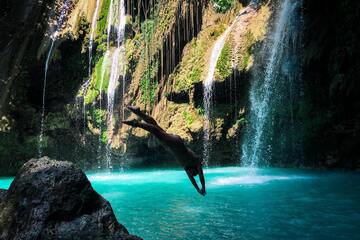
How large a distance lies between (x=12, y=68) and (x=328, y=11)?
14229 mm

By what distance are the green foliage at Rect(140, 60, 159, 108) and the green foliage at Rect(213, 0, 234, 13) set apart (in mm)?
3388

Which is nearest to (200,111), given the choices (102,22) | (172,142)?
(102,22)

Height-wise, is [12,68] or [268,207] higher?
[12,68]

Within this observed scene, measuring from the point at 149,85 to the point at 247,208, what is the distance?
10.4 meters

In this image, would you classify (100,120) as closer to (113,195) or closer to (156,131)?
(113,195)

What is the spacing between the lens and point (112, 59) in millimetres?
17625

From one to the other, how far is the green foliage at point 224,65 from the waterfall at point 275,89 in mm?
959

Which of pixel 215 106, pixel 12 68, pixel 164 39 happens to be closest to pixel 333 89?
pixel 215 106

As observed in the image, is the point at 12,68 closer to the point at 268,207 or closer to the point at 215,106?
the point at 215,106

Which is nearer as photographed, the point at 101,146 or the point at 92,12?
the point at 101,146

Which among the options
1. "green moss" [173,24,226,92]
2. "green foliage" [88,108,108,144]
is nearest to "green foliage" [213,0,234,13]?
"green moss" [173,24,226,92]

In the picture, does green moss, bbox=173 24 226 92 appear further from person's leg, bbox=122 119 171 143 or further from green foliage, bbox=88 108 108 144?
person's leg, bbox=122 119 171 143

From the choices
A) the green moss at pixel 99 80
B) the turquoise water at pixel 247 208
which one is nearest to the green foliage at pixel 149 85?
the green moss at pixel 99 80

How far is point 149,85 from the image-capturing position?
16828mm
